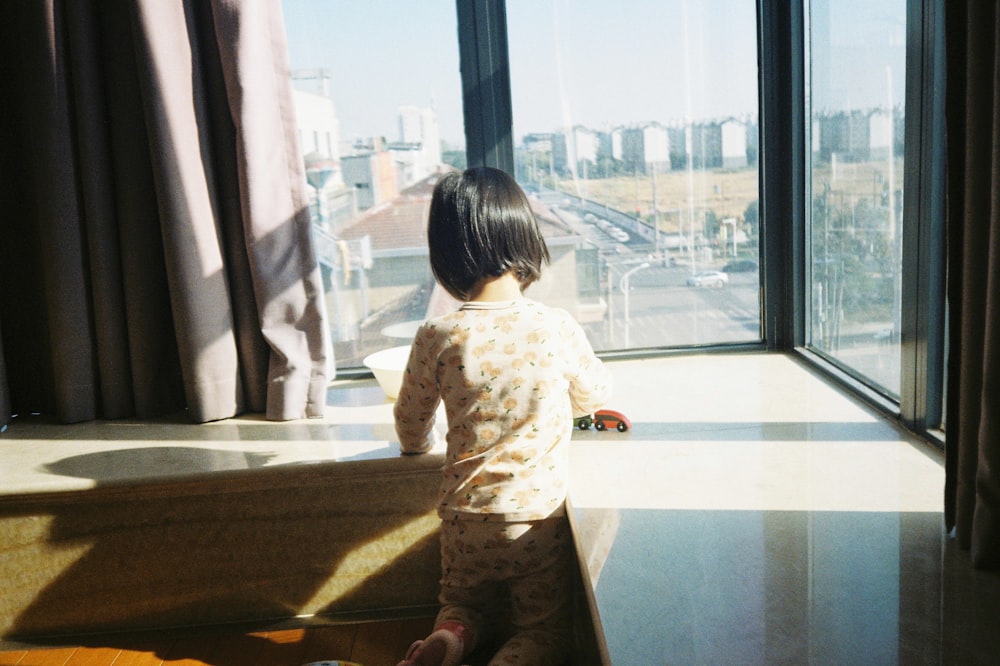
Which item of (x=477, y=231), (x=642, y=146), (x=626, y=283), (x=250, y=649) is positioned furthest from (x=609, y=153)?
(x=250, y=649)

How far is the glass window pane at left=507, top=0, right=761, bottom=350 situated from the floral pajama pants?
3.23 ft

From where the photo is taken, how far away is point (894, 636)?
994mm

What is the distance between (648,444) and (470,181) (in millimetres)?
650

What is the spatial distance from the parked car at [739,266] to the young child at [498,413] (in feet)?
3.27

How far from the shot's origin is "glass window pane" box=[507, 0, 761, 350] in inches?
80.8

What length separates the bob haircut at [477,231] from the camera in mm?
1255

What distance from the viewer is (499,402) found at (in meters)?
1.23

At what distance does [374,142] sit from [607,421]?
90 cm

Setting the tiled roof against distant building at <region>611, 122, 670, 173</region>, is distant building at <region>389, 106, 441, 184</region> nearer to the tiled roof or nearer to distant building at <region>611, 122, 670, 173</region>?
the tiled roof

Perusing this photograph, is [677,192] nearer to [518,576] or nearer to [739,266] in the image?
[739,266]

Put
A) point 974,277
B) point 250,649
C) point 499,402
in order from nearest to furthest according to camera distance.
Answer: point 974,277 → point 499,402 → point 250,649

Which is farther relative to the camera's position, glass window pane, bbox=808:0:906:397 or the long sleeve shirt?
glass window pane, bbox=808:0:906:397

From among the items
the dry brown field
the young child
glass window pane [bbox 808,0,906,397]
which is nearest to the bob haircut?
the young child

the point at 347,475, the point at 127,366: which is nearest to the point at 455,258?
the point at 347,475
